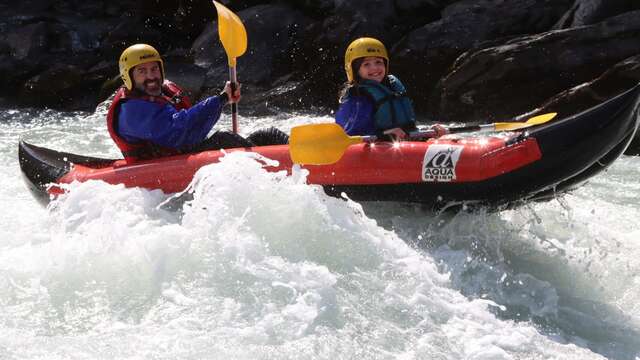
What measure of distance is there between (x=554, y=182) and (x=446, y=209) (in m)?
0.65

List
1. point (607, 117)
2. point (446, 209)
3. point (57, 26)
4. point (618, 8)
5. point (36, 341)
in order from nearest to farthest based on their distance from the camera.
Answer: point (36, 341)
point (607, 117)
point (446, 209)
point (618, 8)
point (57, 26)

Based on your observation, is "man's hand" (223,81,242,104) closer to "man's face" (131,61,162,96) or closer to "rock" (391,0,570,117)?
"man's face" (131,61,162,96)

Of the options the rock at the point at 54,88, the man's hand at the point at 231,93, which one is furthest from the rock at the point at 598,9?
the rock at the point at 54,88

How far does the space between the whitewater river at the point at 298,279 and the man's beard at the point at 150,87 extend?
0.77 metres

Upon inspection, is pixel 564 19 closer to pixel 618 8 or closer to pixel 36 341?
pixel 618 8

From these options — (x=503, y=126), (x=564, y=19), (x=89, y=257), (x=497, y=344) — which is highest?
(x=564, y=19)

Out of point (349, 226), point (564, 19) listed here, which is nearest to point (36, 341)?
point (349, 226)

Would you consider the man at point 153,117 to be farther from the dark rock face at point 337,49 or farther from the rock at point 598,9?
the rock at point 598,9

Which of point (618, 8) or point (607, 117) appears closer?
point (607, 117)

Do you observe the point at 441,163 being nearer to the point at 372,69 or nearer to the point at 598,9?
the point at 372,69

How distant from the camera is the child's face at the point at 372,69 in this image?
521 cm

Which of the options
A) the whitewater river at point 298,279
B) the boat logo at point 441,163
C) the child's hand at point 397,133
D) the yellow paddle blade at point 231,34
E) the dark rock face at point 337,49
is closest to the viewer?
the whitewater river at point 298,279

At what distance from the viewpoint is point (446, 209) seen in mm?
4555

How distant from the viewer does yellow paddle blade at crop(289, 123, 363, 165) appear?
175 inches
